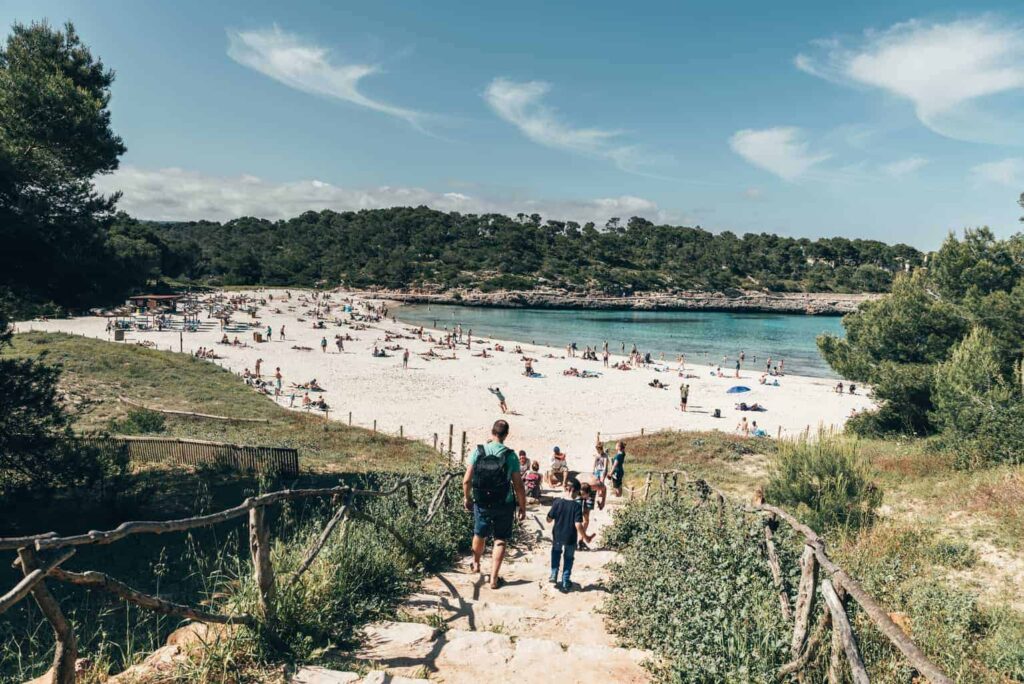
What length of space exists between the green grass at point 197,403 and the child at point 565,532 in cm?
640

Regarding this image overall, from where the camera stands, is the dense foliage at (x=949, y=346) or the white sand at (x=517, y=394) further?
the white sand at (x=517, y=394)

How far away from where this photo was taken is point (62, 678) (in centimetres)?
297

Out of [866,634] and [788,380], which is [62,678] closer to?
[866,634]

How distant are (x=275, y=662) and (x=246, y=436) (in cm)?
1633

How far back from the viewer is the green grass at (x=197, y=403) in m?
17.5

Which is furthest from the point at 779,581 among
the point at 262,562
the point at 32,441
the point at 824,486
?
the point at 32,441

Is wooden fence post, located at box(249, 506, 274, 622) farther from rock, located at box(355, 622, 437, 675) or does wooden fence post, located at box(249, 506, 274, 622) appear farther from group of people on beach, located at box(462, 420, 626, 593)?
group of people on beach, located at box(462, 420, 626, 593)

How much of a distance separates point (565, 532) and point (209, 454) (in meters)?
11.7

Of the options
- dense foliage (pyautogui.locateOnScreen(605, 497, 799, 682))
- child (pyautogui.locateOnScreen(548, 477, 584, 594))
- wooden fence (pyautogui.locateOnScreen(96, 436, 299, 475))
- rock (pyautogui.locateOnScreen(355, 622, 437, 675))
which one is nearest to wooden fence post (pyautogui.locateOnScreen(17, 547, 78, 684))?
rock (pyautogui.locateOnScreen(355, 622, 437, 675))

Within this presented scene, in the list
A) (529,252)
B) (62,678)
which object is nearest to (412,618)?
(62,678)

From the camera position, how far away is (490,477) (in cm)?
593

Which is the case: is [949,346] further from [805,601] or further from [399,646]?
[399,646]

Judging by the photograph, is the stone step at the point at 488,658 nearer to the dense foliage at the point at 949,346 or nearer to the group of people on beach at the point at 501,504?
the group of people on beach at the point at 501,504

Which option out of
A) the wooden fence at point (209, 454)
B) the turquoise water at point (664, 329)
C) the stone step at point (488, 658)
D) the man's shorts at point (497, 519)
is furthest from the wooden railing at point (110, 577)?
the turquoise water at point (664, 329)
